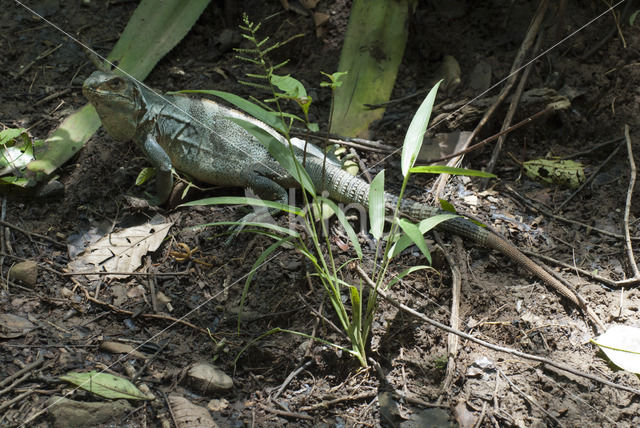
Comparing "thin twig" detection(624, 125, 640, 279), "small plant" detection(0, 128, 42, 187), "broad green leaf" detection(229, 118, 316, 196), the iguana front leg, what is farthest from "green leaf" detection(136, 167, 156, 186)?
"thin twig" detection(624, 125, 640, 279)

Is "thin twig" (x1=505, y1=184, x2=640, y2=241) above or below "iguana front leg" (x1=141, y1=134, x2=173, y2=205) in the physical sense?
below

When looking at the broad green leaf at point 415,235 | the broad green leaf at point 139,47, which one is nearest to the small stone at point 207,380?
the broad green leaf at point 415,235

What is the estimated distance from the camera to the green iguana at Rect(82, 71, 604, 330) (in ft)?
11.6

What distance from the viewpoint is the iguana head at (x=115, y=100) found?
137 inches

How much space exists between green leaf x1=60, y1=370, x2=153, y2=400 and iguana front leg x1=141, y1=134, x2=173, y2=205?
4.95ft

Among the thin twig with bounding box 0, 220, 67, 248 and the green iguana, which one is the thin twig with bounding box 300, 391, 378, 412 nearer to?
the green iguana

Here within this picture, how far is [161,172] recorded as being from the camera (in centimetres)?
362

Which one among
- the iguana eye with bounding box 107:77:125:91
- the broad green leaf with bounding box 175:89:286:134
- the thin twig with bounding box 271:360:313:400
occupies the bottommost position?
the thin twig with bounding box 271:360:313:400

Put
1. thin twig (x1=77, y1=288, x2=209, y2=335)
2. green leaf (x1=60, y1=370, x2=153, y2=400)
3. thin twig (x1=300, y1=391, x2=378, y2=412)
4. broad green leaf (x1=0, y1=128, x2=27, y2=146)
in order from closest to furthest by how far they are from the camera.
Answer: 1. green leaf (x1=60, y1=370, x2=153, y2=400)
2. thin twig (x1=300, y1=391, x2=378, y2=412)
3. thin twig (x1=77, y1=288, x2=209, y2=335)
4. broad green leaf (x1=0, y1=128, x2=27, y2=146)

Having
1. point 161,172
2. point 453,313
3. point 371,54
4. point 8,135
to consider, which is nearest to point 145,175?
point 161,172

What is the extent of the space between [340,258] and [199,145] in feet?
4.62

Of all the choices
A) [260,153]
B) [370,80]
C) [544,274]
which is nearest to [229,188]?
[260,153]

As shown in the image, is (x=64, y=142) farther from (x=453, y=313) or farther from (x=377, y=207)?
(x=453, y=313)

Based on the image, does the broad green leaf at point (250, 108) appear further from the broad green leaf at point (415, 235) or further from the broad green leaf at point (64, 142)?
the broad green leaf at point (64, 142)
